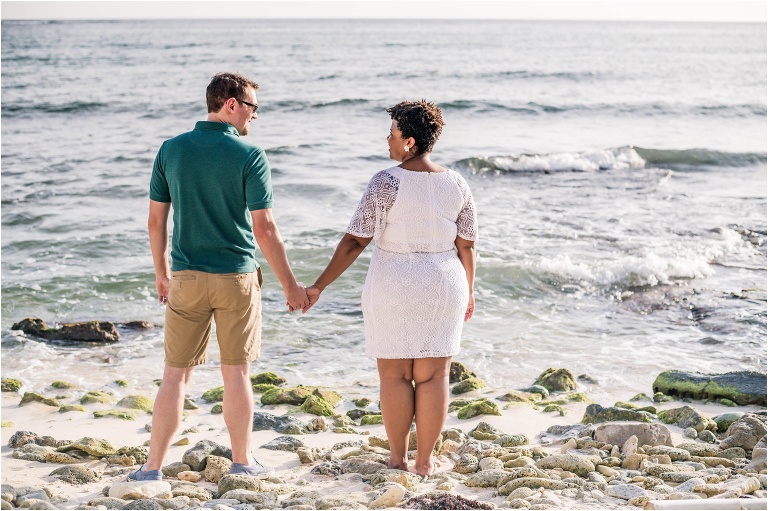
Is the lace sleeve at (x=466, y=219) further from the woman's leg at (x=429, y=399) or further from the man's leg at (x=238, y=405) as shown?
the man's leg at (x=238, y=405)

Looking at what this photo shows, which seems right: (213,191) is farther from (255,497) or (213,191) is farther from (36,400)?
(36,400)

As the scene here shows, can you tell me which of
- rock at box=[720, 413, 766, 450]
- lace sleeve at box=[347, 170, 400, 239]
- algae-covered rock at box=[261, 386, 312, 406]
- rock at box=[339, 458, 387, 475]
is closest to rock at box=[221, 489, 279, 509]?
rock at box=[339, 458, 387, 475]

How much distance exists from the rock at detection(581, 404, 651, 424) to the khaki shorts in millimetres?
2648

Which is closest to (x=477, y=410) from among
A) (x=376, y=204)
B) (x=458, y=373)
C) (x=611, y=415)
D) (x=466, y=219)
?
(x=611, y=415)

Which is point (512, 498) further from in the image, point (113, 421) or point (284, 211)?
point (284, 211)

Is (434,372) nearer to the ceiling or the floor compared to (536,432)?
nearer to the ceiling

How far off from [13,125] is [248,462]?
22.6m

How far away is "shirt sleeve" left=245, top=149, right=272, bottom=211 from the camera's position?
164 inches

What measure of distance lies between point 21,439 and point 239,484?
1.85 m

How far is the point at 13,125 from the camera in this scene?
2436 cm

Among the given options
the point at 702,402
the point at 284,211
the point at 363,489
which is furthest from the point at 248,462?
the point at 284,211

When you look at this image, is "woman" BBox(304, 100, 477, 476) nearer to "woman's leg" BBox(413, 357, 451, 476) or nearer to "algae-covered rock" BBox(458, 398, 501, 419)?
"woman's leg" BBox(413, 357, 451, 476)

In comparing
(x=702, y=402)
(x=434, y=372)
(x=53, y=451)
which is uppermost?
(x=434, y=372)

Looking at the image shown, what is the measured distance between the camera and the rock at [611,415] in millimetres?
5844
